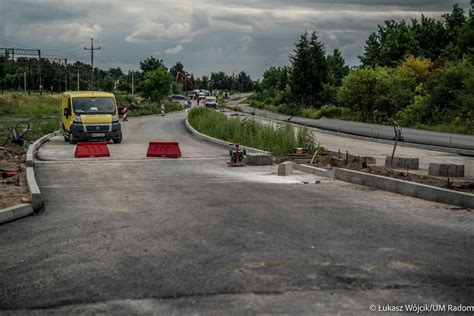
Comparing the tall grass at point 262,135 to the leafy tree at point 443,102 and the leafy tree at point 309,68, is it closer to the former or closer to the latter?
the leafy tree at point 443,102

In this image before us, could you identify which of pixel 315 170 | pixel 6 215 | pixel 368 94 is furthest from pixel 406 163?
pixel 368 94

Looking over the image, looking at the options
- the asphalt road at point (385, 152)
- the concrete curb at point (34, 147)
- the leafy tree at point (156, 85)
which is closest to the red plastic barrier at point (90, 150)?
the concrete curb at point (34, 147)

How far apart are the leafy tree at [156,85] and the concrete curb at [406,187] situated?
6433 cm

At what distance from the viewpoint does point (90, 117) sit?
26625 mm

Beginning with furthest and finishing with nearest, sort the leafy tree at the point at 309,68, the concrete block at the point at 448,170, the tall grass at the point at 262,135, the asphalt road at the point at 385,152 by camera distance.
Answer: the leafy tree at the point at 309,68 → the tall grass at the point at 262,135 → the asphalt road at the point at 385,152 → the concrete block at the point at 448,170

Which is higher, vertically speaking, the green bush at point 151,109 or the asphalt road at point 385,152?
the green bush at point 151,109

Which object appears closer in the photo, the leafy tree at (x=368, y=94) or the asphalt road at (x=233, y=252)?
the asphalt road at (x=233, y=252)

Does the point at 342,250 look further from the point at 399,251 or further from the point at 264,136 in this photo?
the point at 264,136

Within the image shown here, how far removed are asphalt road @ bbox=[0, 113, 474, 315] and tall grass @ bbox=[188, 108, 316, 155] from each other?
28.6 ft

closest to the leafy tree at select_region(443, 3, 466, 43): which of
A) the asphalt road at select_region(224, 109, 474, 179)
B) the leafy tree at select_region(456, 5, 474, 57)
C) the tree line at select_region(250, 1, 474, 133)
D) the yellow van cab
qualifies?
the tree line at select_region(250, 1, 474, 133)

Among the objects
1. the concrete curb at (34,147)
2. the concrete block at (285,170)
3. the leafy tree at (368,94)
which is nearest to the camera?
the concrete block at (285,170)

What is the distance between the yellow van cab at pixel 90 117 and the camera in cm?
2642

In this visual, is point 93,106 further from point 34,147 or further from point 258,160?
point 258,160

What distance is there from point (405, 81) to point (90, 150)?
1431 inches
